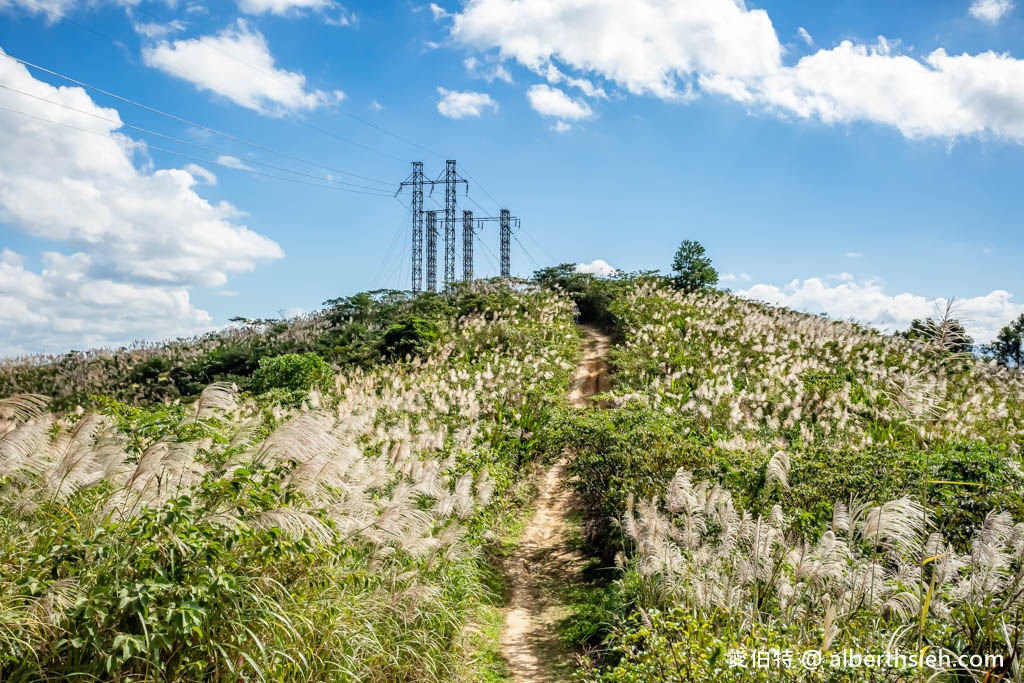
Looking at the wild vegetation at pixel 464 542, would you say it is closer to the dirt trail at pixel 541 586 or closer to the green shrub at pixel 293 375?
the dirt trail at pixel 541 586

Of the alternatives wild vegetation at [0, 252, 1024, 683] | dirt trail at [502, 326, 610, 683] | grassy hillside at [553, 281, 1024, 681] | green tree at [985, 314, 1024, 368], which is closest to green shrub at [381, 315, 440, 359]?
grassy hillside at [553, 281, 1024, 681]

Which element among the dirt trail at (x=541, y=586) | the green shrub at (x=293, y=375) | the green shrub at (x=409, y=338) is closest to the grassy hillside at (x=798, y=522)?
the dirt trail at (x=541, y=586)

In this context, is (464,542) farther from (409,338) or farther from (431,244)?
(431,244)

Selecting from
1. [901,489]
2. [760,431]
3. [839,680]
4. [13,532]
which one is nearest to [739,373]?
[760,431]

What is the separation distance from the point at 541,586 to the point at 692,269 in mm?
26389

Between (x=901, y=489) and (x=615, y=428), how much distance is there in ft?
11.9

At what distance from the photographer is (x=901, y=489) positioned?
7.38 metres

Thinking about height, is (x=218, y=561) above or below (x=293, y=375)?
below

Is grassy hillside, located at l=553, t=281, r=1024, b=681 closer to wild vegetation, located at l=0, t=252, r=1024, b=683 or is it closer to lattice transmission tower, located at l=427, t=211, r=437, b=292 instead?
wild vegetation, located at l=0, t=252, r=1024, b=683

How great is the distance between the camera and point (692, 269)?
32281mm

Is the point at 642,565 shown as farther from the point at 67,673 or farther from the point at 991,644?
the point at 67,673

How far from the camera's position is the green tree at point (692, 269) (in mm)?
31828

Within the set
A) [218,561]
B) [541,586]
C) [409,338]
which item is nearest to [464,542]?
[541,586]

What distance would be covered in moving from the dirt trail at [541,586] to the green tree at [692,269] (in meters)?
20.5
